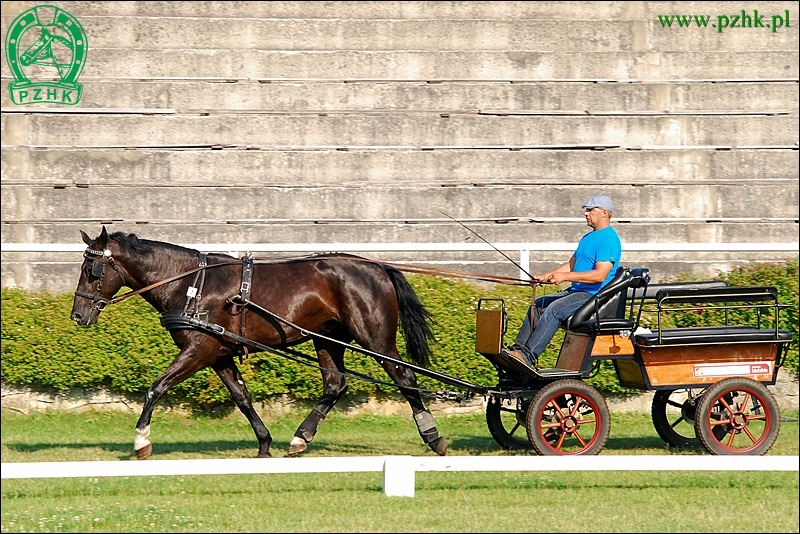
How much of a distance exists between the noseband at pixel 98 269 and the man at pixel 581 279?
3.06 metres

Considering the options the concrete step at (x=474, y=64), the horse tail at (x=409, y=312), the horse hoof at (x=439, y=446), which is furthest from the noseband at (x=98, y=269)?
the concrete step at (x=474, y=64)

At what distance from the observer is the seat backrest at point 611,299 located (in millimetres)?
7473

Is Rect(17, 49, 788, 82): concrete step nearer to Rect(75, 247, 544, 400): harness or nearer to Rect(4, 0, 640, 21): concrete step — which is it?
Rect(4, 0, 640, 21): concrete step

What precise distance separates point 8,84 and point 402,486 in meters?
7.96

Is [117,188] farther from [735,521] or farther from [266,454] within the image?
[735,521]

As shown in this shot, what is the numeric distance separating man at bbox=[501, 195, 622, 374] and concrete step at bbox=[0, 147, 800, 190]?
4.17m

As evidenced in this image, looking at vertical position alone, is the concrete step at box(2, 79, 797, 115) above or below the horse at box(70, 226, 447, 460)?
above

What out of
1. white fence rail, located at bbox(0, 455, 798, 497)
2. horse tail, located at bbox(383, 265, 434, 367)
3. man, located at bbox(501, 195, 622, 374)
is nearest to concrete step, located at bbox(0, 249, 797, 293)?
horse tail, located at bbox(383, 265, 434, 367)

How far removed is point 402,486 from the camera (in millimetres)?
6422

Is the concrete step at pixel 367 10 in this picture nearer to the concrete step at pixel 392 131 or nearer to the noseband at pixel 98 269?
the concrete step at pixel 392 131

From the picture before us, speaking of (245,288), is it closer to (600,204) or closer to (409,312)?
(409,312)

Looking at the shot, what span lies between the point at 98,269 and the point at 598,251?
376 centimetres

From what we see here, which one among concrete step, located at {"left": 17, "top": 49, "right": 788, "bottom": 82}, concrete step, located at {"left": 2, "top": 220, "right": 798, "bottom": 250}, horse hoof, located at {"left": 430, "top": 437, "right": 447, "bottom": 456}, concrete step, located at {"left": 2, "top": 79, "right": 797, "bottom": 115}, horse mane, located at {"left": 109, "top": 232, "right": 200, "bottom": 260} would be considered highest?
concrete step, located at {"left": 17, "top": 49, "right": 788, "bottom": 82}

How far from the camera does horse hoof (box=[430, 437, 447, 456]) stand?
26.5 feet
